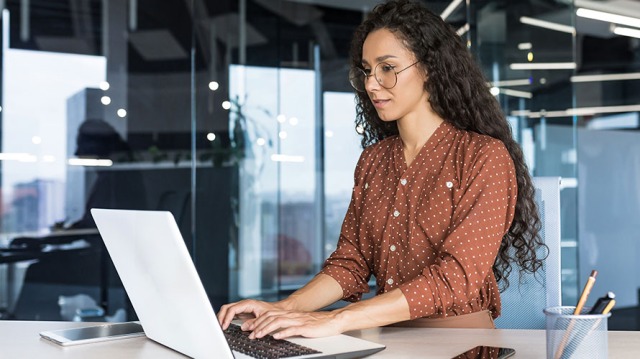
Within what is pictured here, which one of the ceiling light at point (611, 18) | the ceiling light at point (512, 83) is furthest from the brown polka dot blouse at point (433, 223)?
the ceiling light at point (611, 18)

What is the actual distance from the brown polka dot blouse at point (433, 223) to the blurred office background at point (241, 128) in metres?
2.55

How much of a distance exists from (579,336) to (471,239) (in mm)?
625

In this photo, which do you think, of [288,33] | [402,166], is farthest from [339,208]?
[402,166]

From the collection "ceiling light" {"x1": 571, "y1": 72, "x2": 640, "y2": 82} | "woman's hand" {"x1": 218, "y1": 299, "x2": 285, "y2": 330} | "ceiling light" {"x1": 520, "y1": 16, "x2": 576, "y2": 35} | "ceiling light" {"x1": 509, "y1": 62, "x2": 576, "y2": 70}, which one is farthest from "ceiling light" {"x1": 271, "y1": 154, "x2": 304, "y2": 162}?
"woman's hand" {"x1": 218, "y1": 299, "x2": 285, "y2": 330}

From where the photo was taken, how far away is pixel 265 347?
1.54 meters

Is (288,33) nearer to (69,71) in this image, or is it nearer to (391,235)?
(69,71)

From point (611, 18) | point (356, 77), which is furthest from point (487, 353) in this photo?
point (611, 18)

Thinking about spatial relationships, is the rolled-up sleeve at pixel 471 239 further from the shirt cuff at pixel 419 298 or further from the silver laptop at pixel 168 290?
the silver laptop at pixel 168 290

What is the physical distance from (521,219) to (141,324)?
986 millimetres

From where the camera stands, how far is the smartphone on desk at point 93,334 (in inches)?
66.7

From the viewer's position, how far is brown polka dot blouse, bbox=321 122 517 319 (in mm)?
1843

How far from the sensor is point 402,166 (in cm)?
218

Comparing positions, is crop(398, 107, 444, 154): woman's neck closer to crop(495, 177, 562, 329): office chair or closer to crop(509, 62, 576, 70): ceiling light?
crop(495, 177, 562, 329): office chair

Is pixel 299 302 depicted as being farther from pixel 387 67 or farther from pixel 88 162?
pixel 88 162
